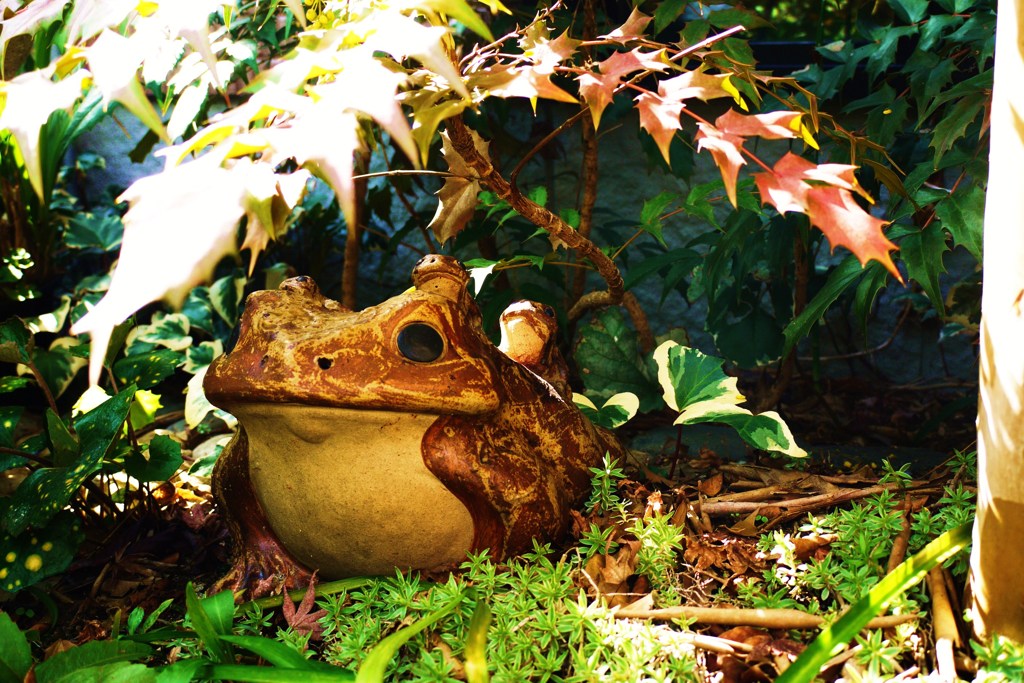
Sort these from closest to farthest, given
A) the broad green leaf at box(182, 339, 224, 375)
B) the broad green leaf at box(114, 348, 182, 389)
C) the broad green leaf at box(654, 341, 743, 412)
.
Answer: the broad green leaf at box(654, 341, 743, 412)
the broad green leaf at box(114, 348, 182, 389)
the broad green leaf at box(182, 339, 224, 375)

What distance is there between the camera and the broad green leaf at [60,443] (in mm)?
1568

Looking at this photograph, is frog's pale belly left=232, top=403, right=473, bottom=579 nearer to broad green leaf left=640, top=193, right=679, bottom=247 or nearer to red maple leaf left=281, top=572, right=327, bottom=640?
red maple leaf left=281, top=572, right=327, bottom=640

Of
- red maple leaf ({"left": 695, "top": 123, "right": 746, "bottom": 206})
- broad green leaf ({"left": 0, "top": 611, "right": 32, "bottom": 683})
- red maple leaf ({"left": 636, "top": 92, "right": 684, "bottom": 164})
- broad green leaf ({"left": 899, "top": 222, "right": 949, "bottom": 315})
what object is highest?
red maple leaf ({"left": 636, "top": 92, "right": 684, "bottom": 164})

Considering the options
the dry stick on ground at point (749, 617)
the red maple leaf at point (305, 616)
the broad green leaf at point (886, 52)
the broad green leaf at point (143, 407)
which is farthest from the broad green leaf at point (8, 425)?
the broad green leaf at point (886, 52)

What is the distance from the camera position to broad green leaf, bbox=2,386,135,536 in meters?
1.44

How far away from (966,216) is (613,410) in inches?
29.4

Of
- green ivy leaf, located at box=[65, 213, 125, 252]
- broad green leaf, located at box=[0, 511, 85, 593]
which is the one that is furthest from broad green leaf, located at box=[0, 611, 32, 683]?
green ivy leaf, located at box=[65, 213, 125, 252]

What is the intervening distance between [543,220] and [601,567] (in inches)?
23.1

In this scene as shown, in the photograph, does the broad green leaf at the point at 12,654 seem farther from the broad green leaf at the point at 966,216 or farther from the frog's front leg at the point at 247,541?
the broad green leaf at the point at 966,216

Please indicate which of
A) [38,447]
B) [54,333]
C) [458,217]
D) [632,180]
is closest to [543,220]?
[458,217]

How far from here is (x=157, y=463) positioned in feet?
5.41

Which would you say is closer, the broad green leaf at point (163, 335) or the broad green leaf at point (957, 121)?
the broad green leaf at point (957, 121)

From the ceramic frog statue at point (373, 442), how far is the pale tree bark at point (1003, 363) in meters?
0.66

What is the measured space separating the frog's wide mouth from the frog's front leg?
0.55ft
